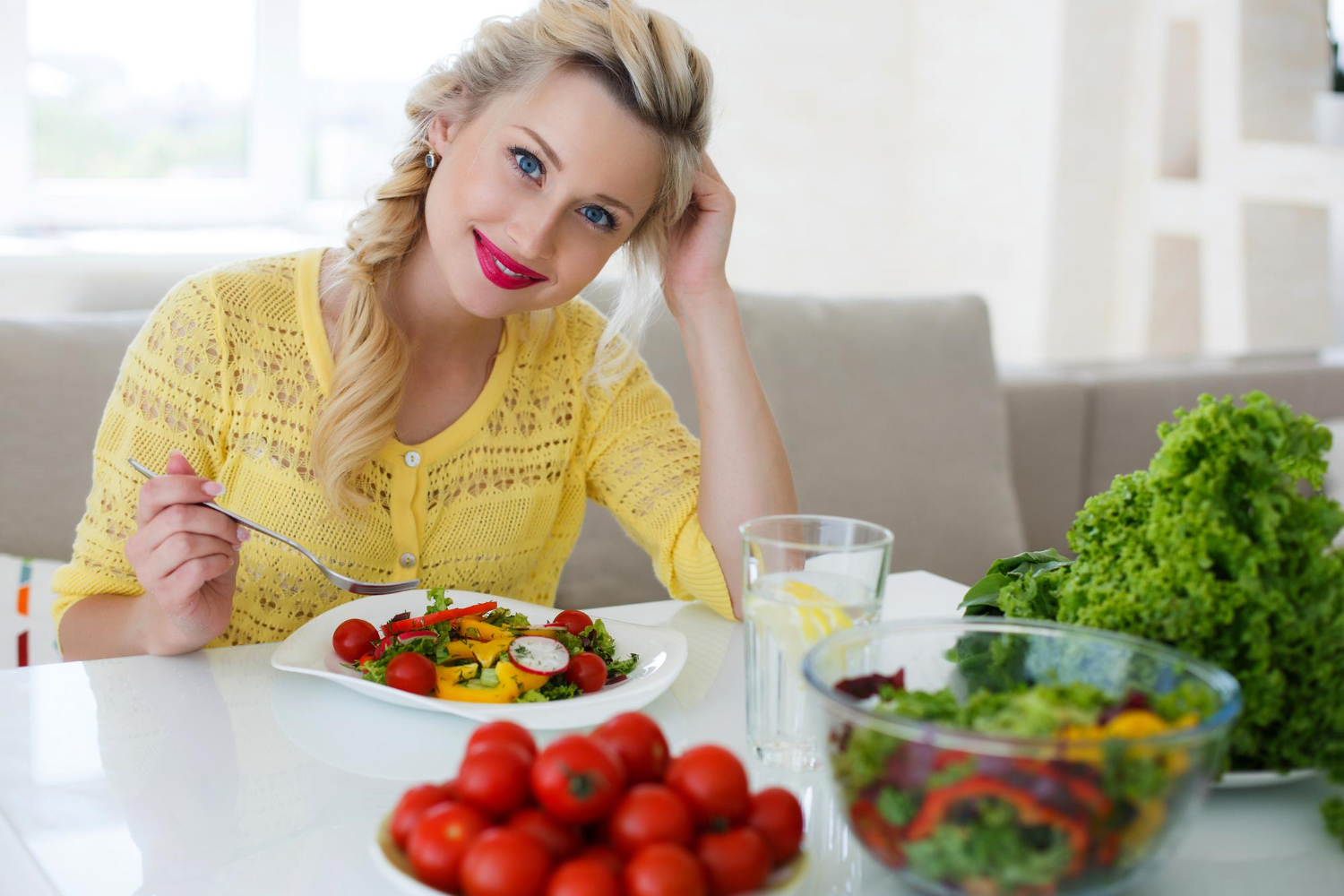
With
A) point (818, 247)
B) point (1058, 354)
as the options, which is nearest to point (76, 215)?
point (818, 247)

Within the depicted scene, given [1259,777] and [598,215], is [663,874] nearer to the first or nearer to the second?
→ [1259,777]

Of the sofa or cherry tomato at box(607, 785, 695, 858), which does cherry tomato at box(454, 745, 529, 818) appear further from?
the sofa

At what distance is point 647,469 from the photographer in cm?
161

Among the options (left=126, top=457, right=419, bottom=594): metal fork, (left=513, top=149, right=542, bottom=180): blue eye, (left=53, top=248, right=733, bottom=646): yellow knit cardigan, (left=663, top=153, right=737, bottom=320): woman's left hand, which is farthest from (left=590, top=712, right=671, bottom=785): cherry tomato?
(left=663, top=153, right=737, bottom=320): woman's left hand

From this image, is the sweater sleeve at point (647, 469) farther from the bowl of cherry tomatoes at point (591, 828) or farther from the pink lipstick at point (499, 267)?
the bowl of cherry tomatoes at point (591, 828)

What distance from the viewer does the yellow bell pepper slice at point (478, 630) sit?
1.06 meters

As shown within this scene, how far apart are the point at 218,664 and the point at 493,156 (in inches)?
23.0

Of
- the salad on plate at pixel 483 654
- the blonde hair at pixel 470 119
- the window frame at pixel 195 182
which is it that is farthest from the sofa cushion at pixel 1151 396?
the window frame at pixel 195 182

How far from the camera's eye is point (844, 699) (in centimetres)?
63

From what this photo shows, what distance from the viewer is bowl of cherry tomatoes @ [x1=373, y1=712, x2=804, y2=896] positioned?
0.57 m

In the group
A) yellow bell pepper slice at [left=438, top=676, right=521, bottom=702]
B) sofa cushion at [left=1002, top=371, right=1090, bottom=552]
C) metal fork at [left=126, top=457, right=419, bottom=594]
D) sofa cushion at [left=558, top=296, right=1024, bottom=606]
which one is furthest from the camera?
sofa cushion at [left=1002, top=371, right=1090, bottom=552]

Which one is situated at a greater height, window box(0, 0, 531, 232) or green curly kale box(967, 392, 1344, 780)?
window box(0, 0, 531, 232)

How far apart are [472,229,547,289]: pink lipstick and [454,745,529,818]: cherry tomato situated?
80 centimetres

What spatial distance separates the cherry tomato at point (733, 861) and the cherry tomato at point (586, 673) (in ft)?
1.35
